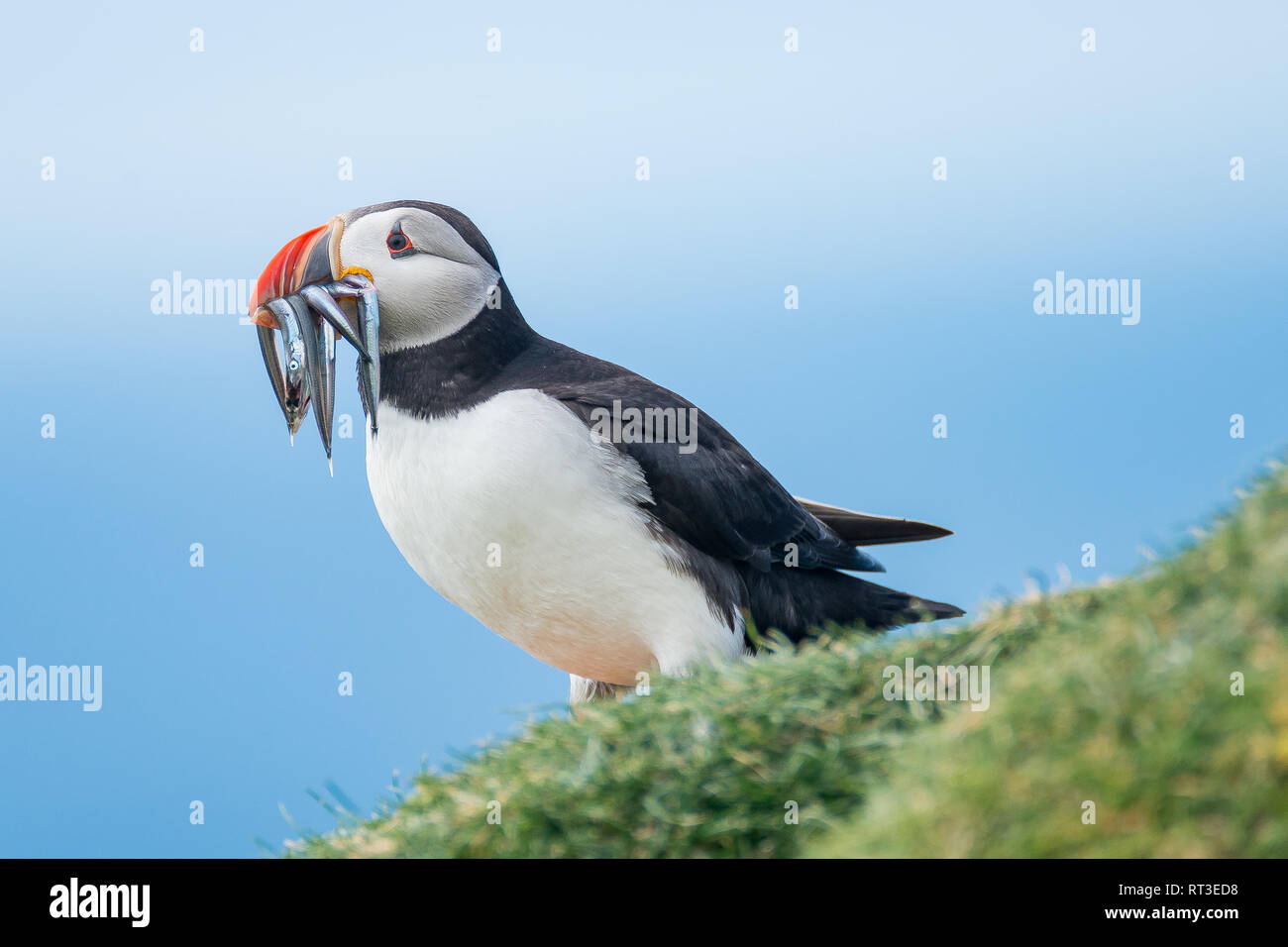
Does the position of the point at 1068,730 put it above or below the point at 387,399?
below

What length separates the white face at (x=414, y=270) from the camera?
4168mm

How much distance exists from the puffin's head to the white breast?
306mm

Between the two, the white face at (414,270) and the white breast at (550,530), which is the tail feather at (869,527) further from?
the white face at (414,270)

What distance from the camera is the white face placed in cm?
417

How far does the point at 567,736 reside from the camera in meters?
3.19

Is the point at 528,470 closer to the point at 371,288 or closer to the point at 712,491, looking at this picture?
the point at 712,491

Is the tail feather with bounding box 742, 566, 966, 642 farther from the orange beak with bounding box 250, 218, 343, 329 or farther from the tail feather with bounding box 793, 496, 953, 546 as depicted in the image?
the orange beak with bounding box 250, 218, 343, 329

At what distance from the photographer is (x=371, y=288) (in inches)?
163

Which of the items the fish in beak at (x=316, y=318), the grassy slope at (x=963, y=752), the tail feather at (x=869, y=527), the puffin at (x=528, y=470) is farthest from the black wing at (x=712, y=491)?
the grassy slope at (x=963, y=752)

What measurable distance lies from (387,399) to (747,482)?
1.20m
